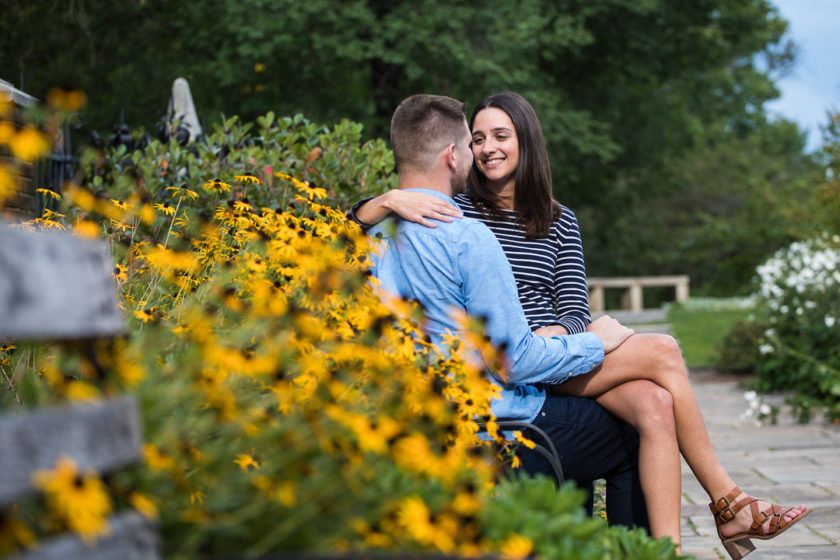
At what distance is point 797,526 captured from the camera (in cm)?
414

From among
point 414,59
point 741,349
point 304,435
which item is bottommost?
point 741,349

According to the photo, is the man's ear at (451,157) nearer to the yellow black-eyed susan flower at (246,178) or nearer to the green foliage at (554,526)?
the yellow black-eyed susan flower at (246,178)

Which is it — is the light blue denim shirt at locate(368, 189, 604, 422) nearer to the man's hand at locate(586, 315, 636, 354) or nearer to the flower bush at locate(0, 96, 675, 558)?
the man's hand at locate(586, 315, 636, 354)

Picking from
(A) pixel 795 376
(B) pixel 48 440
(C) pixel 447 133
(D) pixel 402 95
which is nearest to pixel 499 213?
(C) pixel 447 133

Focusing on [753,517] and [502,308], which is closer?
[502,308]

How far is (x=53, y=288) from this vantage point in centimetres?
113

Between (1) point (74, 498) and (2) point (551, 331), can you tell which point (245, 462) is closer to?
(1) point (74, 498)

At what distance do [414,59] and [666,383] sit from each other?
9.43m

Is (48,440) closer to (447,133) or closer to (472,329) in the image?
(472,329)

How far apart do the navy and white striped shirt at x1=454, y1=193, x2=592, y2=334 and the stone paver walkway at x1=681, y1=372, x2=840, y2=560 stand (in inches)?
48.0

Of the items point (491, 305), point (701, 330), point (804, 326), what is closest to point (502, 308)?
point (491, 305)

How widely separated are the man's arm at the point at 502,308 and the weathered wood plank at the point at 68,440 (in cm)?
158

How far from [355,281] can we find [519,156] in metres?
1.76

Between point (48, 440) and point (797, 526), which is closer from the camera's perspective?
point (48, 440)
